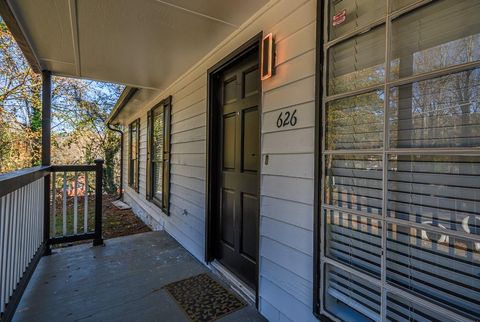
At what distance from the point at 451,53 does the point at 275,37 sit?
3.71 feet

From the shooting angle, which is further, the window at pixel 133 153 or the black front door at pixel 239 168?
the window at pixel 133 153

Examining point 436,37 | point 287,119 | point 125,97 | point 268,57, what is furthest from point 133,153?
point 436,37

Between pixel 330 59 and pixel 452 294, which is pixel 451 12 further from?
pixel 452 294

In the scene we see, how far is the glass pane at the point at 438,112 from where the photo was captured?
896 millimetres

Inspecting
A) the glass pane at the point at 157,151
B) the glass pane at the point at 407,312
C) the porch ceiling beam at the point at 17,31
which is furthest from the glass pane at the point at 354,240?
the glass pane at the point at 157,151

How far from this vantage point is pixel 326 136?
4.64ft

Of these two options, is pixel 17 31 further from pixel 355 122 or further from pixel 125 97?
pixel 125 97

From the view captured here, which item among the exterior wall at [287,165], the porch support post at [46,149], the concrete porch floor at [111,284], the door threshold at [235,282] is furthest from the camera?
the porch support post at [46,149]

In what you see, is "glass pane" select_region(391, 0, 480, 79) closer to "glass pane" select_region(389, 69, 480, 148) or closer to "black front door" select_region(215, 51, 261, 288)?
"glass pane" select_region(389, 69, 480, 148)

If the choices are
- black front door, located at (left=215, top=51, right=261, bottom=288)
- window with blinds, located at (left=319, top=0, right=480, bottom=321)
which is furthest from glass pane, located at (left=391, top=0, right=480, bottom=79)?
black front door, located at (left=215, top=51, right=261, bottom=288)

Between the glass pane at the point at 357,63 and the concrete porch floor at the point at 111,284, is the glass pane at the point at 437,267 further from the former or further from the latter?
the concrete porch floor at the point at 111,284

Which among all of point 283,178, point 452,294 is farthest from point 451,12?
point 283,178

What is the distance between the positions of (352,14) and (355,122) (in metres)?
0.54

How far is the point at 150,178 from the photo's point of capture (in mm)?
5238
